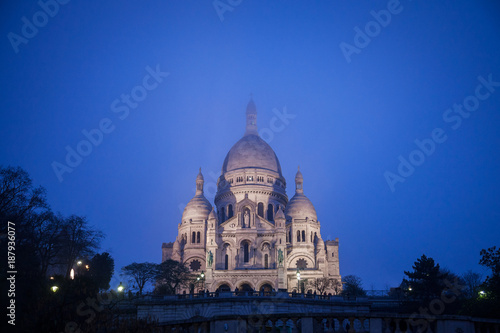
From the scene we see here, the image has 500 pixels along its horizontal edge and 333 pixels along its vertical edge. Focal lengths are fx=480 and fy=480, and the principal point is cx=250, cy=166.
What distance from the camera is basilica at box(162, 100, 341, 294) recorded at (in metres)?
65.8

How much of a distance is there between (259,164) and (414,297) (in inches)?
1776

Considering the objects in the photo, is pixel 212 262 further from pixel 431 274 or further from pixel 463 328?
pixel 463 328

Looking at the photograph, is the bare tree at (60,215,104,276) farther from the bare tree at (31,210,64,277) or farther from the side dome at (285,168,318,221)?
the side dome at (285,168,318,221)

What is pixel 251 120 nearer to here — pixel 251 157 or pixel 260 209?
pixel 251 157

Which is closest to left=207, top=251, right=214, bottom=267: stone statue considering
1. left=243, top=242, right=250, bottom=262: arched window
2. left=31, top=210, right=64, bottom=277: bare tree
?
left=243, top=242, right=250, bottom=262: arched window

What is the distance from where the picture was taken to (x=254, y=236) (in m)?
71.2

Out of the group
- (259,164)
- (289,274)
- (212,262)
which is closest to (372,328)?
(212,262)

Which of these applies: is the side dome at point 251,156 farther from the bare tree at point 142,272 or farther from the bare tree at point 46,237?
the bare tree at point 46,237

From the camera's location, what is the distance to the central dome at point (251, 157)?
3381 inches

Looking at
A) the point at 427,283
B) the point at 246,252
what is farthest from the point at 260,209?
the point at 427,283

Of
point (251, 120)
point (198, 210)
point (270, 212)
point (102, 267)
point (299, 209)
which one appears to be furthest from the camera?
point (251, 120)

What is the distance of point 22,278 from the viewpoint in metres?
29.0

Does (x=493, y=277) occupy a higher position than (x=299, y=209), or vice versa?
(x=299, y=209)

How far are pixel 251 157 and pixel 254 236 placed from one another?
19.3 metres
